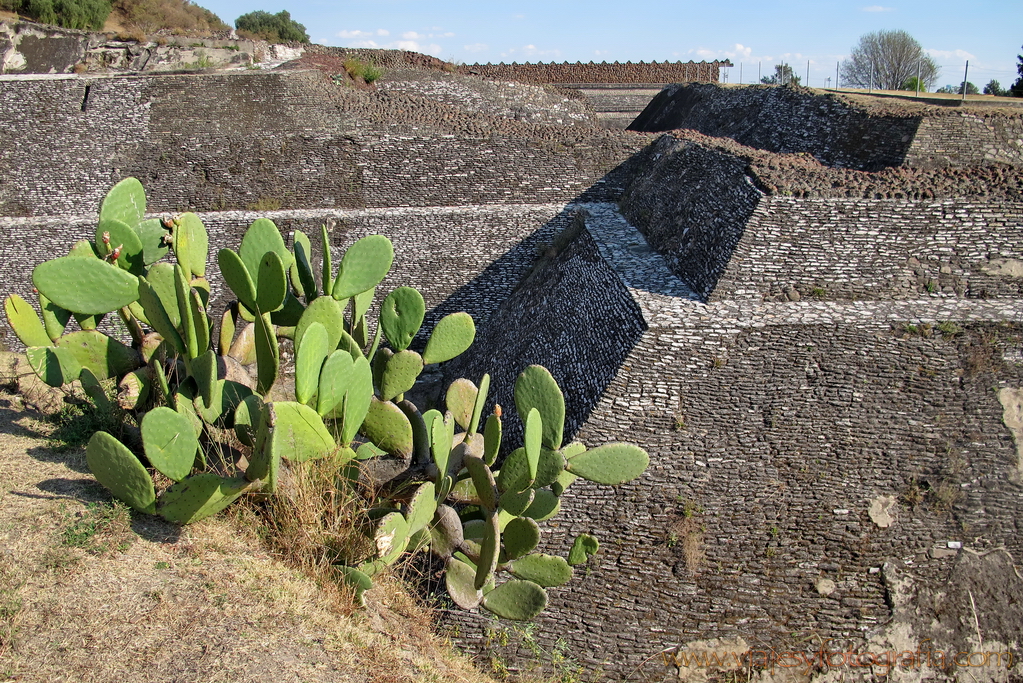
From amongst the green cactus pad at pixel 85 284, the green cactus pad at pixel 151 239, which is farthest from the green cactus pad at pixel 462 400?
the green cactus pad at pixel 151 239

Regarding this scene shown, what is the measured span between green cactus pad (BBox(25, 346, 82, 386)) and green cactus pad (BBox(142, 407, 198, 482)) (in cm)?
141

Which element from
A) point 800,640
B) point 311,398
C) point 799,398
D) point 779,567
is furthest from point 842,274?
point 311,398

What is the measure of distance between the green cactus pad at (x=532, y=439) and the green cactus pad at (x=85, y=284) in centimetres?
215

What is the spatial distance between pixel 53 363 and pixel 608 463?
327 centimetres

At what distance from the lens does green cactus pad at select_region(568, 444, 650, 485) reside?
3.79 metres

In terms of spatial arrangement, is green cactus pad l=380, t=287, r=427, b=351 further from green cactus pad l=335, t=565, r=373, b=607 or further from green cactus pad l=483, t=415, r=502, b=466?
green cactus pad l=335, t=565, r=373, b=607

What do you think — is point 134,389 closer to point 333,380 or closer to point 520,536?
point 333,380

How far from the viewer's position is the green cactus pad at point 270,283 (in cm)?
366

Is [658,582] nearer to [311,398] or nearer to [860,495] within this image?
[860,495]

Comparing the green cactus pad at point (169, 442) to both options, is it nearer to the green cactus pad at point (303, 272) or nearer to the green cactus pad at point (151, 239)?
the green cactus pad at point (303, 272)

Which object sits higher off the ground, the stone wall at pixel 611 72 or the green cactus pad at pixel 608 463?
the stone wall at pixel 611 72

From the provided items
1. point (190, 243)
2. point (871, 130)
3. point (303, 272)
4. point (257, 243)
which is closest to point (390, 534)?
point (303, 272)

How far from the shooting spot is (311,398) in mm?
3637

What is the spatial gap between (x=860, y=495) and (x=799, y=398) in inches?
36.8
